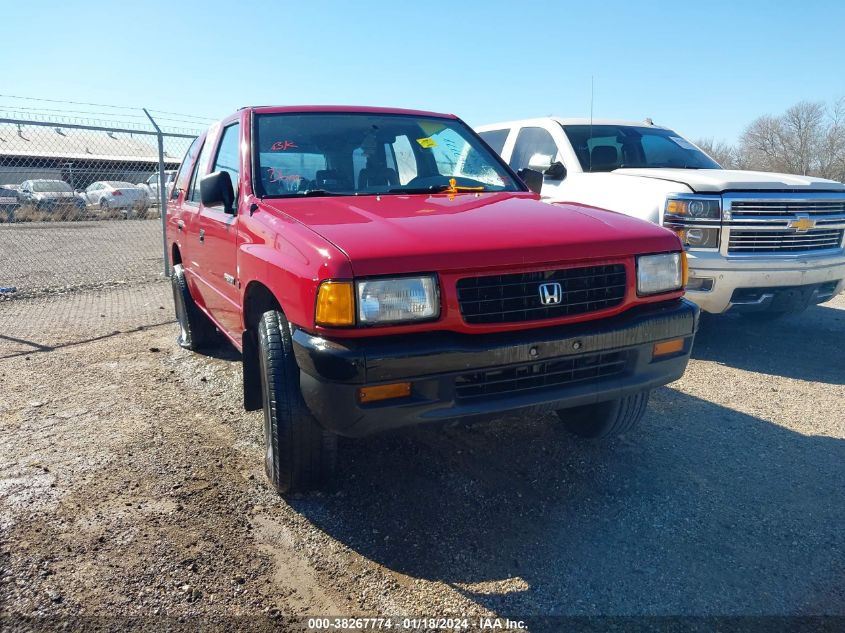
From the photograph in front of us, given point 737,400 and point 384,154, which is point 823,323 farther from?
point 384,154

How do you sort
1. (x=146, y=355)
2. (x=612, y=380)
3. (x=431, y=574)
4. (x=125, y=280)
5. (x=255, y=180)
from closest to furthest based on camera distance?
(x=431, y=574) → (x=612, y=380) → (x=255, y=180) → (x=146, y=355) → (x=125, y=280)

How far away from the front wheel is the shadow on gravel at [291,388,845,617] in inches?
4.0

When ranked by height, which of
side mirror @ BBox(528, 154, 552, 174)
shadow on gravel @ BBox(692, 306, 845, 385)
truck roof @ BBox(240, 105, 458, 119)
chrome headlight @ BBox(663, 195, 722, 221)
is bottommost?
shadow on gravel @ BBox(692, 306, 845, 385)

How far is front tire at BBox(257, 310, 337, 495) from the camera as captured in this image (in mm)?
2740

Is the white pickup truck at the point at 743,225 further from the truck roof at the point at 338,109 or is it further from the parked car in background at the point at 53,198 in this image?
the parked car in background at the point at 53,198

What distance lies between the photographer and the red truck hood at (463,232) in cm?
250

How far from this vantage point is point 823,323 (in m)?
6.50

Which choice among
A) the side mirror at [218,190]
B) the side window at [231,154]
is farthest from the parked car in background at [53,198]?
the side mirror at [218,190]

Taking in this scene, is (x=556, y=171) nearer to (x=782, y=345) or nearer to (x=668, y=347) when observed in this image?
(x=782, y=345)

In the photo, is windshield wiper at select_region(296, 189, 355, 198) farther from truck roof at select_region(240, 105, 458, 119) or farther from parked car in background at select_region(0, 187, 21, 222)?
parked car in background at select_region(0, 187, 21, 222)

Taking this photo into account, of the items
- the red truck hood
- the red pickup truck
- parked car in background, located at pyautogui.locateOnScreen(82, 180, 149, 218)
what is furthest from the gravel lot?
parked car in background, located at pyautogui.locateOnScreen(82, 180, 149, 218)

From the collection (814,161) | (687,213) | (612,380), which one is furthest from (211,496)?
(814,161)

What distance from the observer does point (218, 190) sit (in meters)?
3.48

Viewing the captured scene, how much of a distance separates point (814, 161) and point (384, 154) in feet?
85.4
